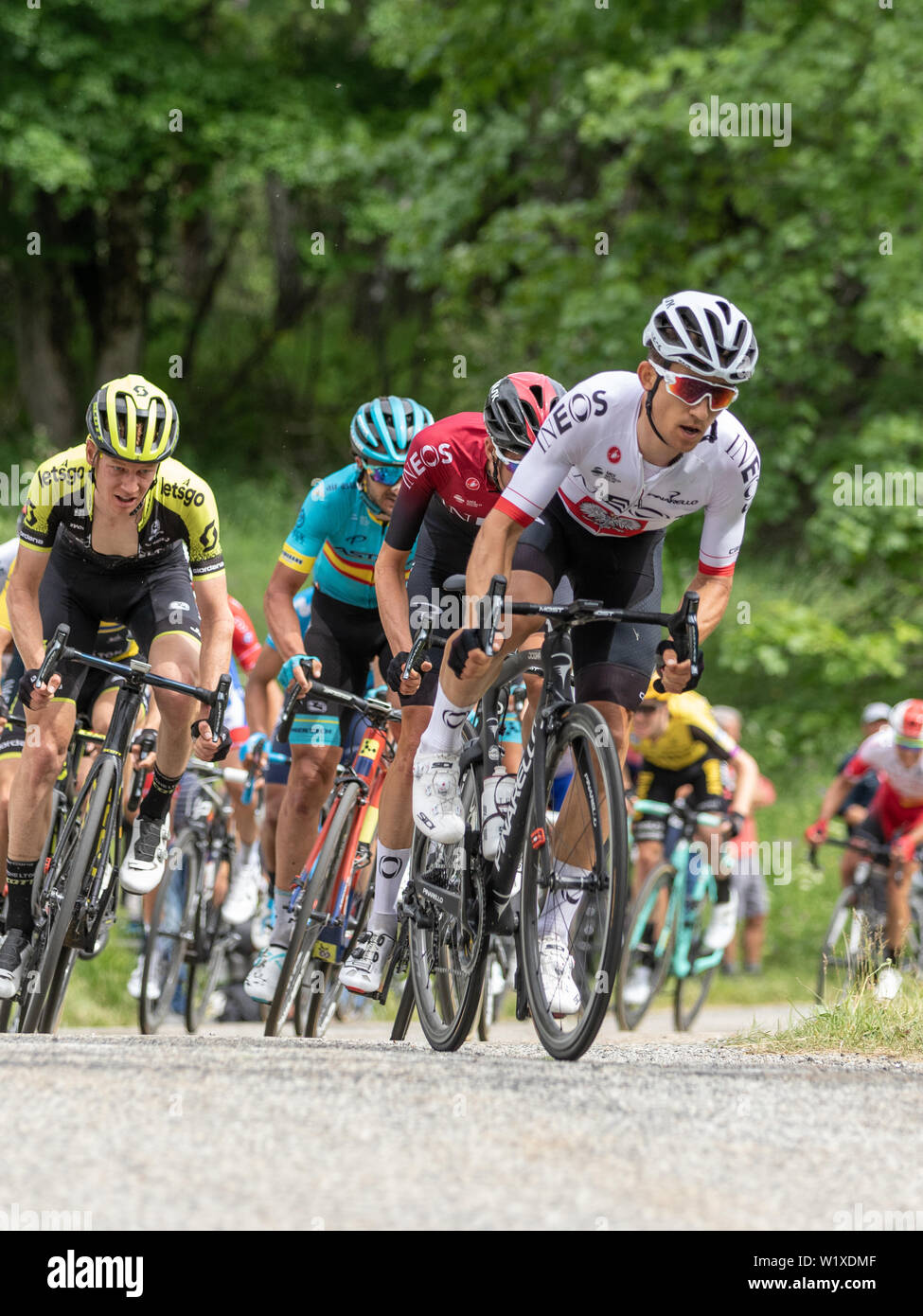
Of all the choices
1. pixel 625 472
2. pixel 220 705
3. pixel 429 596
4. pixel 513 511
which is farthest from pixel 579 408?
pixel 220 705

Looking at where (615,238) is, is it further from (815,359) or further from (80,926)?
(80,926)

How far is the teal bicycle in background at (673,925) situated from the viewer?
11.7 metres

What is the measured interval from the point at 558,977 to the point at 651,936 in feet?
22.7

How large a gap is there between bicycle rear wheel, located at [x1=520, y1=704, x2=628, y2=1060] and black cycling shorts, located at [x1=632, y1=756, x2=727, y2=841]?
7.32 m

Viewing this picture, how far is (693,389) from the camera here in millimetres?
5148

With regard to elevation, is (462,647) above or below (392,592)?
below

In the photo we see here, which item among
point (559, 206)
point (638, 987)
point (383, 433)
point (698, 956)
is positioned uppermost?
point (559, 206)

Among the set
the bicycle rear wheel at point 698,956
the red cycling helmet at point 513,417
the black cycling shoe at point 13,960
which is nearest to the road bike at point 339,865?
the black cycling shoe at point 13,960

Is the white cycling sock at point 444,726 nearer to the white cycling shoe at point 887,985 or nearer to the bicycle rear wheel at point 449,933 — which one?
the bicycle rear wheel at point 449,933

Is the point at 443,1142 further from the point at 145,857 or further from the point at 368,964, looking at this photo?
the point at 145,857

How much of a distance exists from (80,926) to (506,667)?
221 centimetres

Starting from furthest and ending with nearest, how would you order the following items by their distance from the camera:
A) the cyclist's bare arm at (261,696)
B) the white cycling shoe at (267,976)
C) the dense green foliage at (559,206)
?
the dense green foliage at (559,206)
the cyclist's bare arm at (261,696)
the white cycling shoe at (267,976)

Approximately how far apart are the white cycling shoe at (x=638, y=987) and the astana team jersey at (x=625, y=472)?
6.52 metres

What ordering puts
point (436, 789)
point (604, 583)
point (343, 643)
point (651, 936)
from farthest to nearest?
point (651, 936)
point (343, 643)
point (436, 789)
point (604, 583)
